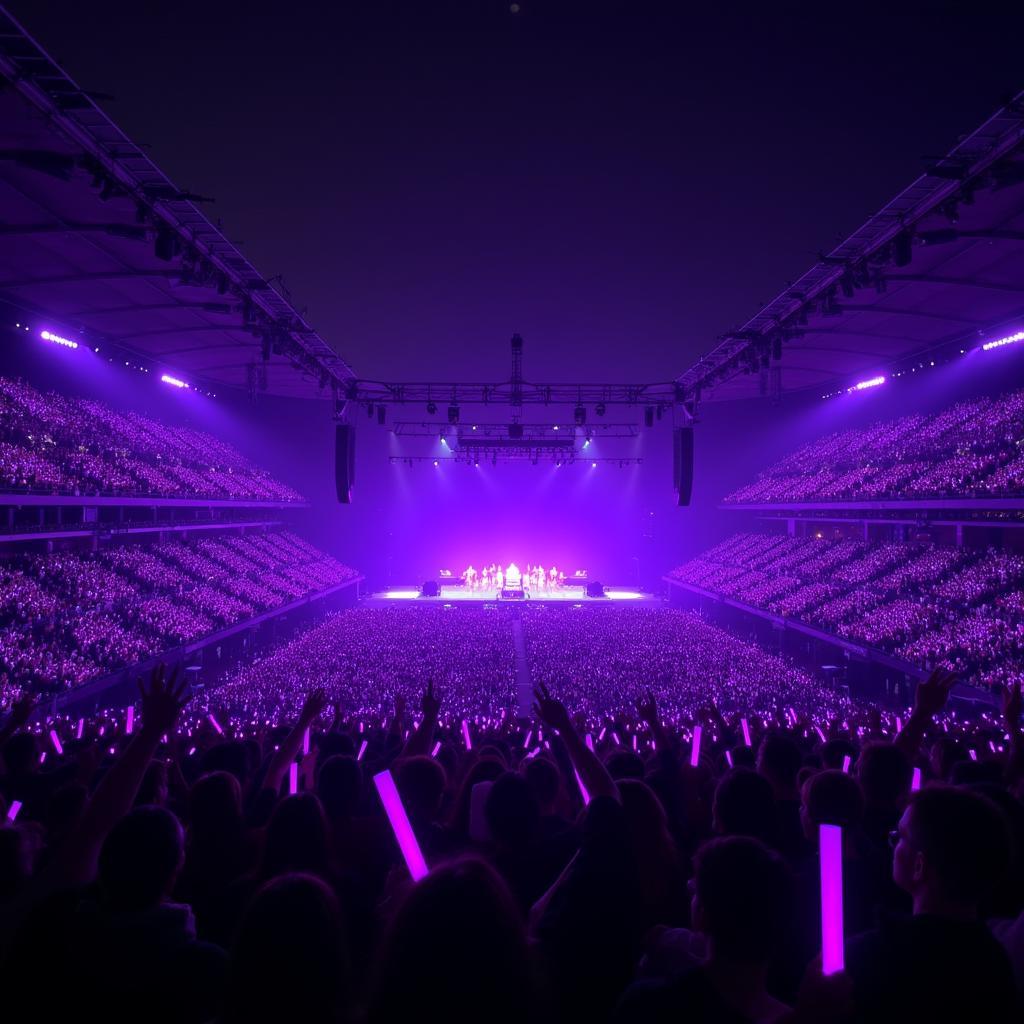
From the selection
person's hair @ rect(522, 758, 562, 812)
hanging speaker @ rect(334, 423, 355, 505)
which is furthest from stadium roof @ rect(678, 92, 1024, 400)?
hanging speaker @ rect(334, 423, 355, 505)

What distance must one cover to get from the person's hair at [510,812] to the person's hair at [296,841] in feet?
2.59

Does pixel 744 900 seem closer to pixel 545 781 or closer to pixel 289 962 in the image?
pixel 289 962

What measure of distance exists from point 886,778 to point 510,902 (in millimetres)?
3652

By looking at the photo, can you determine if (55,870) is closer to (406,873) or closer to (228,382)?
(406,873)

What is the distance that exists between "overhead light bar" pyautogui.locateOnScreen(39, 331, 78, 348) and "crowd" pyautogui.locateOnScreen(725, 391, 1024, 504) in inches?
1296

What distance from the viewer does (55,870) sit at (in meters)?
2.65

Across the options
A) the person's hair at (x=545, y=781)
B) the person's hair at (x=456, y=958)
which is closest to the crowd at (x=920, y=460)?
the person's hair at (x=545, y=781)

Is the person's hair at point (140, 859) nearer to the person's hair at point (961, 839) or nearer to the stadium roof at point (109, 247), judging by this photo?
the person's hair at point (961, 839)

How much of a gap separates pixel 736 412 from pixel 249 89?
42241mm

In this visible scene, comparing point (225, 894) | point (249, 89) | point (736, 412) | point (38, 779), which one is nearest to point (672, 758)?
point (225, 894)

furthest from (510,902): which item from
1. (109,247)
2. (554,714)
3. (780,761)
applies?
(109,247)

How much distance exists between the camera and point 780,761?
5.10 m

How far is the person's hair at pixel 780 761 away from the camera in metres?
5.08

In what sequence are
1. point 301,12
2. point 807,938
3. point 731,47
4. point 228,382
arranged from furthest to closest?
point 228,382 < point 731,47 < point 301,12 < point 807,938
